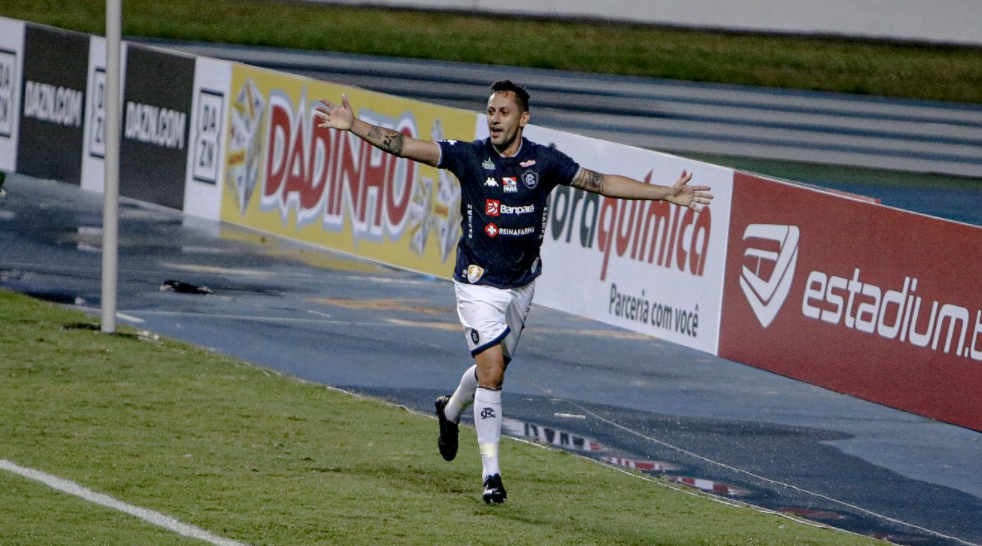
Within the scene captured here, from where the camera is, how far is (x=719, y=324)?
45.8ft

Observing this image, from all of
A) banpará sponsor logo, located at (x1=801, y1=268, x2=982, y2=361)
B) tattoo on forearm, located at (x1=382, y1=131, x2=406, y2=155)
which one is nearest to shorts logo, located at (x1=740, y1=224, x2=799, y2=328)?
banpará sponsor logo, located at (x1=801, y1=268, x2=982, y2=361)

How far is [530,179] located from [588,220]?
6.68m

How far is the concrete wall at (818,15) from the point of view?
40844mm

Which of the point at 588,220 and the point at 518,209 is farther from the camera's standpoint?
the point at 588,220

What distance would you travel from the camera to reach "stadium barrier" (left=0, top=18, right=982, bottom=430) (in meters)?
12.2

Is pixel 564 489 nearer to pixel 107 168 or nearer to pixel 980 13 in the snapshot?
pixel 107 168

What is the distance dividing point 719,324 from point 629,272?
1279 mm

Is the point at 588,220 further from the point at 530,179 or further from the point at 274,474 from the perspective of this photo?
the point at 274,474

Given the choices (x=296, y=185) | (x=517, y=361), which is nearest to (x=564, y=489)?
(x=517, y=361)

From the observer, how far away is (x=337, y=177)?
18.0 m

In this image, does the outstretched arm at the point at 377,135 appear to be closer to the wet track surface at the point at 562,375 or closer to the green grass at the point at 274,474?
the green grass at the point at 274,474

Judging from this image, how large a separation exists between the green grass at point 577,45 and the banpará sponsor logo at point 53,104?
1783cm

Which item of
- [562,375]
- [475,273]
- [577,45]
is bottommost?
[562,375]

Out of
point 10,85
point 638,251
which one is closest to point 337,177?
point 638,251
